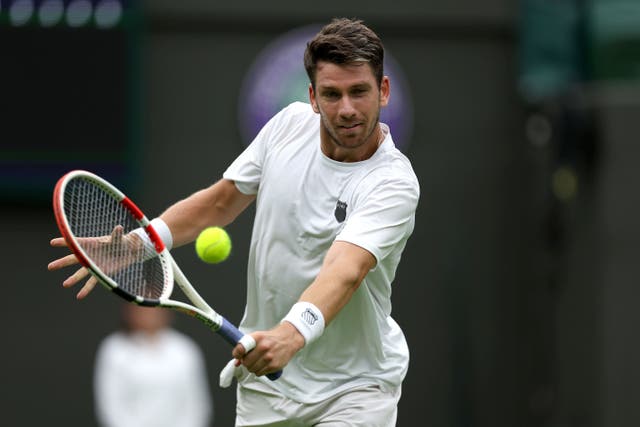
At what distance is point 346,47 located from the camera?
4.95 meters

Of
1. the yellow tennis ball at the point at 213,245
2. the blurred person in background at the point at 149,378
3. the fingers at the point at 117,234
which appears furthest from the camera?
the blurred person in background at the point at 149,378

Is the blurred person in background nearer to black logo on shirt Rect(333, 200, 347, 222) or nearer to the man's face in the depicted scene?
black logo on shirt Rect(333, 200, 347, 222)

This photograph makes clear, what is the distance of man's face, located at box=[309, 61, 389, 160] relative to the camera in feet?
16.3

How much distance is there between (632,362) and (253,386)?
5.85 meters

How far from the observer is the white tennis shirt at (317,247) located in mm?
5125

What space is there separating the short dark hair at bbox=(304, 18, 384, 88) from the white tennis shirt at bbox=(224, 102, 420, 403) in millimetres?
342

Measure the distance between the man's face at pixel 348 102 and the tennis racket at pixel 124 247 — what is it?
0.79 meters

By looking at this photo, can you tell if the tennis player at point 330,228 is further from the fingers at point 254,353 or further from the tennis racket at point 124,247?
the fingers at point 254,353

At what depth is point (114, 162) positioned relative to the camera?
9.97 metres

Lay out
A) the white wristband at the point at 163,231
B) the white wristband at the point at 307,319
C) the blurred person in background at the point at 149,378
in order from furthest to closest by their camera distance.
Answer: the blurred person in background at the point at 149,378 < the white wristband at the point at 163,231 < the white wristband at the point at 307,319

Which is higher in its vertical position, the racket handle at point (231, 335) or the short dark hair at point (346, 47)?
the short dark hair at point (346, 47)

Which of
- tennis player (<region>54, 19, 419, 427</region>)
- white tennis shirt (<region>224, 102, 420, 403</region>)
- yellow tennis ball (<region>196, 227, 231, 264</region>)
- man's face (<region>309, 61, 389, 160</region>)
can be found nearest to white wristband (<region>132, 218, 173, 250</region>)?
tennis player (<region>54, 19, 419, 427</region>)

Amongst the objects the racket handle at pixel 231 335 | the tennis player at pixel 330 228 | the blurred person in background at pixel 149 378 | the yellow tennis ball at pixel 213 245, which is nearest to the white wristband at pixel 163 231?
the tennis player at pixel 330 228

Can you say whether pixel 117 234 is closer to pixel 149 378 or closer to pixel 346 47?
pixel 346 47
